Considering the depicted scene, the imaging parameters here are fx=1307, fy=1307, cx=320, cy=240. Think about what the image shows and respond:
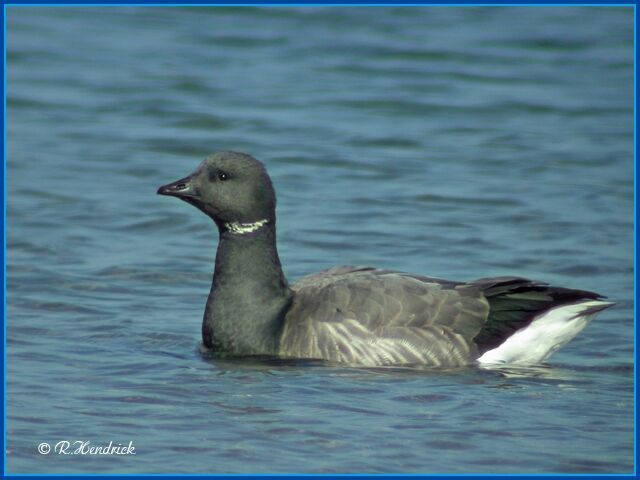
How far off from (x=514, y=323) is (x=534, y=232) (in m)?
4.12

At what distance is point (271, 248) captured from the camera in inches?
417

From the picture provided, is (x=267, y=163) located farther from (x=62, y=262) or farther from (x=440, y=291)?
(x=440, y=291)

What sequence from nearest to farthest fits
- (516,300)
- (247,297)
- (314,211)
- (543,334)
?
(247,297), (543,334), (516,300), (314,211)

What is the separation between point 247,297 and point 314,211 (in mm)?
4926

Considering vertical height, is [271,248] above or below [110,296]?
above

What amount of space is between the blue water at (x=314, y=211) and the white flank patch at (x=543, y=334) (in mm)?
150

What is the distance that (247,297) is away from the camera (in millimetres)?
10383

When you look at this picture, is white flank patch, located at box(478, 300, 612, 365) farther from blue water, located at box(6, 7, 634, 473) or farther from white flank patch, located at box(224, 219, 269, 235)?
white flank patch, located at box(224, 219, 269, 235)

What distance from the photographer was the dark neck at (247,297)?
33.7ft

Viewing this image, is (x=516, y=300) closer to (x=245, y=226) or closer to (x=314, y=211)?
(x=245, y=226)

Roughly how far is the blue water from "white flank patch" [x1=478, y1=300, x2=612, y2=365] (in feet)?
0.49

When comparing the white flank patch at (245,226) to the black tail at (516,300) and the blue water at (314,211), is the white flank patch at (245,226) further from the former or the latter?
the black tail at (516,300)

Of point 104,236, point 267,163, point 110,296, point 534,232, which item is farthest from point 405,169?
point 110,296

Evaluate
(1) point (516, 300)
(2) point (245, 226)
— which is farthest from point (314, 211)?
(1) point (516, 300)
